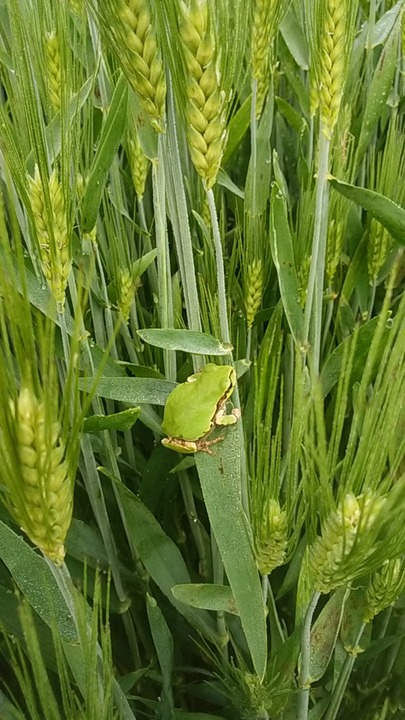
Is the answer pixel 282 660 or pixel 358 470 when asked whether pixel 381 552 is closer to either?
pixel 358 470

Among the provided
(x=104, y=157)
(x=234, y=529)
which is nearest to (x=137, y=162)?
(x=104, y=157)

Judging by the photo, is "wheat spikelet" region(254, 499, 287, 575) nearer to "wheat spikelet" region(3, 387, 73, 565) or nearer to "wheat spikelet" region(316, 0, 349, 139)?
"wheat spikelet" region(3, 387, 73, 565)

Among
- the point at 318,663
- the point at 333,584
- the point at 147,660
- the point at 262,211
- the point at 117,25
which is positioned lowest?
the point at 147,660

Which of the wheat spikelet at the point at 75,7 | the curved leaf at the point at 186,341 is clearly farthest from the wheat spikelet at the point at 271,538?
the wheat spikelet at the point at 75,7

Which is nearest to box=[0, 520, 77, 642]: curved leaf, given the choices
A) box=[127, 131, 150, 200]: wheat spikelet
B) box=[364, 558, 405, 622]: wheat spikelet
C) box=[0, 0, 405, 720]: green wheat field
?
box=[0, 0, 405, 720]: green wheat field

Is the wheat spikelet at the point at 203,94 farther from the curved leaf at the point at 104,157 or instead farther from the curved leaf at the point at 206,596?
the curved leaf at the point at 206,596

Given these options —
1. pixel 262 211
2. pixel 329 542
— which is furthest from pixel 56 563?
pixel 262 211

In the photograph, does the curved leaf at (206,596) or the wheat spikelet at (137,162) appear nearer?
the curved leaf at (206,596)
